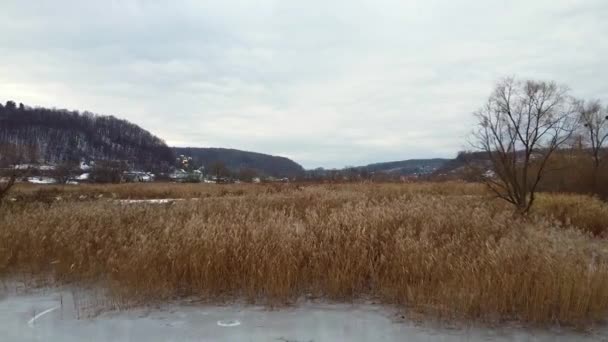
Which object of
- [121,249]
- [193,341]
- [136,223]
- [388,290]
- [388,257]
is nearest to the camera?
[193,341]

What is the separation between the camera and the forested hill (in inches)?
4811

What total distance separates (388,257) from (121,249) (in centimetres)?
409

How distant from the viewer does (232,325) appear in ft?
15.8

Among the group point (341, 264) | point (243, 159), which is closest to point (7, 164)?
point (341, 264)

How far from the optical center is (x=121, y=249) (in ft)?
22.6

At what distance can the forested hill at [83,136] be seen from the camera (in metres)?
122

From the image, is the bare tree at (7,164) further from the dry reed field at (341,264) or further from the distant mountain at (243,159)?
the distant mountain at (243,159)

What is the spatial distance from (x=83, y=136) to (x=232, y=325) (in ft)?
481

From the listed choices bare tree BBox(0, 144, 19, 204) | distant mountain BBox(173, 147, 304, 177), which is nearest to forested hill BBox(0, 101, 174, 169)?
distant mountain BBox(173, 147, 304, 177)

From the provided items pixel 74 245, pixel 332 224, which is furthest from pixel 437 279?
pixel 74 245

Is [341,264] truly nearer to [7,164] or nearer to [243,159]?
[7,164]

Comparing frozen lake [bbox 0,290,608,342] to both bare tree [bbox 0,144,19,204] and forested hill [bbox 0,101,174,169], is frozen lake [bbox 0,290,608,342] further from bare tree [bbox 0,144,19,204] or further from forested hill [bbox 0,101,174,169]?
forested hill [bbox 0,101,174,169]

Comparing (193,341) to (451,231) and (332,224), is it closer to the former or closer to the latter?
(332,224)

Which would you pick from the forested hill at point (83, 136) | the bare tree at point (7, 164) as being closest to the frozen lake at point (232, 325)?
the bare tree at point (7, 164)
